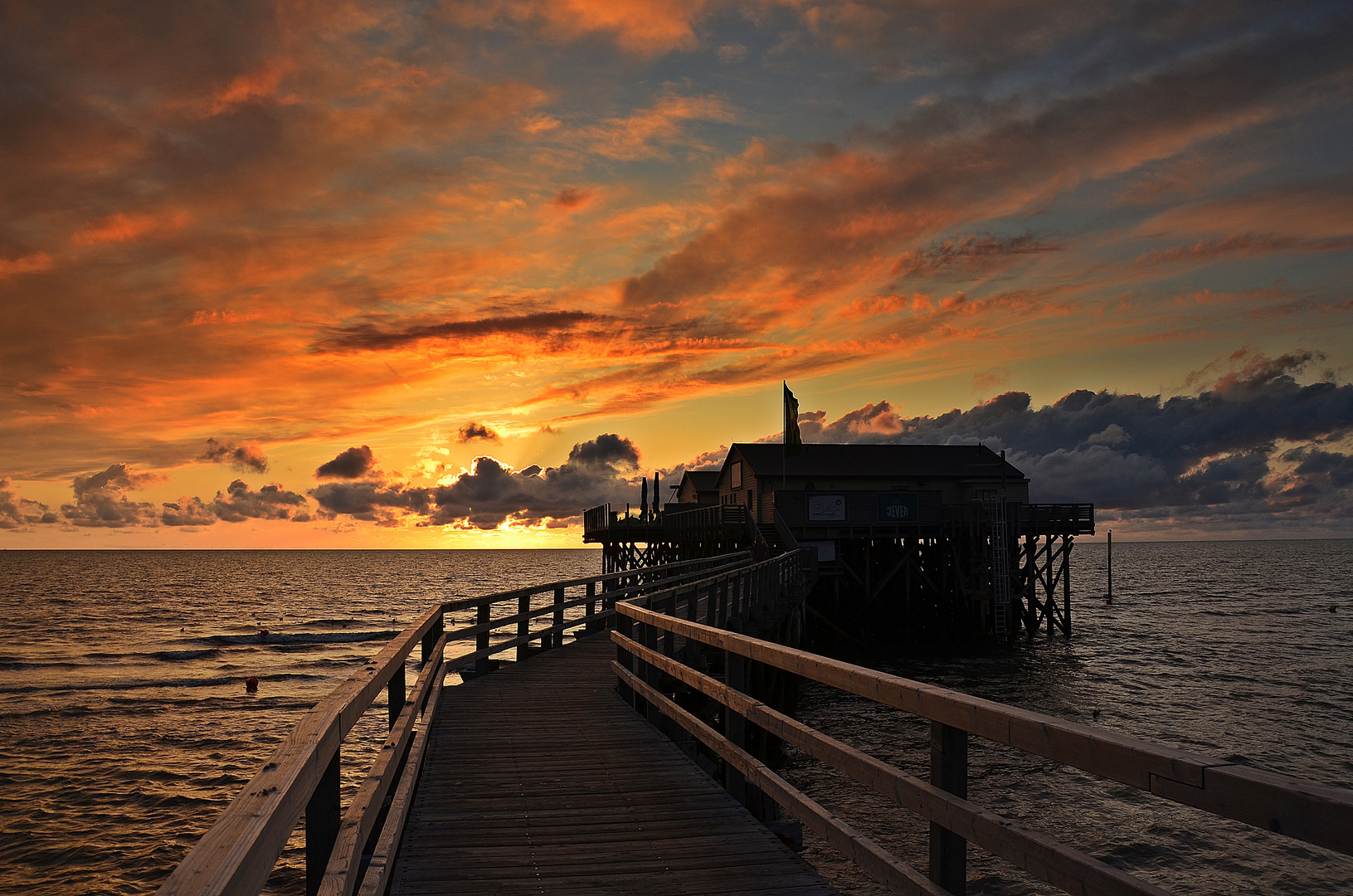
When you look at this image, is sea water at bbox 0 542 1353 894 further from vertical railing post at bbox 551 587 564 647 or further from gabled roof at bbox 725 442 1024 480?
gabled roof at bbox 725 442 1024 480

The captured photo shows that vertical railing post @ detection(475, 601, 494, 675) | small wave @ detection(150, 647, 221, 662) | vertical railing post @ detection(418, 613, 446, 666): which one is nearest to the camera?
vertical railing post @ detection(418, 613, 446, 666)

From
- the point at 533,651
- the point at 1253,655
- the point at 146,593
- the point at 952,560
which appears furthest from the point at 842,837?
the point at 146,593

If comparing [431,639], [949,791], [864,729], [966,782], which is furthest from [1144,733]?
[966,782]

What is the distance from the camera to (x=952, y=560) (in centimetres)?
4122

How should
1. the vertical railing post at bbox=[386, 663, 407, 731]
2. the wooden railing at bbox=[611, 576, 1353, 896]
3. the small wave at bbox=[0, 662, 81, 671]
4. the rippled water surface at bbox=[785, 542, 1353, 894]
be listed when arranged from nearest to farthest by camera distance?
the wooden railing at bbox=[611, 576, 1353, 896]
the vertical railing post at bbox=[386, 663, 407, 731]
the rippled water surface at bbox=[785, 542, 1353, 894]
the small wave at bbox=[0, 662, 81, 671]

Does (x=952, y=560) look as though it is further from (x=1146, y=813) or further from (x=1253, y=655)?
(x=1146, y=813)

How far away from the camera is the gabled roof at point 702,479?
60.7 m

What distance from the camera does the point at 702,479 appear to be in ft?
203

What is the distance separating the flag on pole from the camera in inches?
Result: 1417

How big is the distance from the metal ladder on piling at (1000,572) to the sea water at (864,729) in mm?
1380

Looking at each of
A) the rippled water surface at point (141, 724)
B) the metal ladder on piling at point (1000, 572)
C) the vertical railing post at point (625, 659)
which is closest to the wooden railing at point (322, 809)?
the vertical railing post at point (625, 659)

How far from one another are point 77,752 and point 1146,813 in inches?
826

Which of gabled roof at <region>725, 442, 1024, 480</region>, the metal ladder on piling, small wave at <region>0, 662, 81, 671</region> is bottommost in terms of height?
small wave at <region>0, 662, 81, 671</region>

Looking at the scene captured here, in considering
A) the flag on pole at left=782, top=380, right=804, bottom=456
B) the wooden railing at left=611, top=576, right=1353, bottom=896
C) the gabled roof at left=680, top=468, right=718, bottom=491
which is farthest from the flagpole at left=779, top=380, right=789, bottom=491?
the wooden railing at left=611, top=576, right=1353, bottom=896
